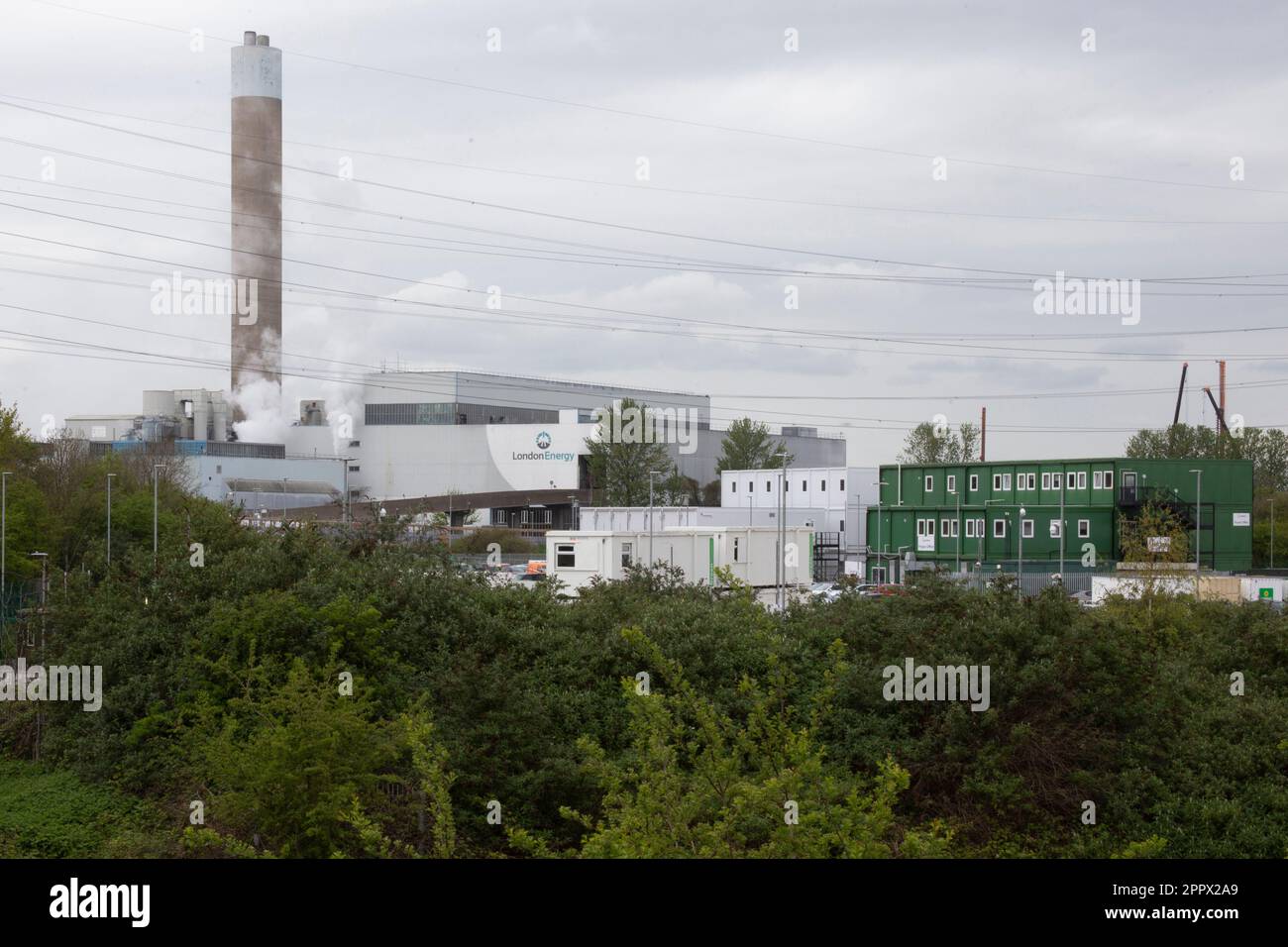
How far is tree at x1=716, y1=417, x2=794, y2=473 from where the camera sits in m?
108

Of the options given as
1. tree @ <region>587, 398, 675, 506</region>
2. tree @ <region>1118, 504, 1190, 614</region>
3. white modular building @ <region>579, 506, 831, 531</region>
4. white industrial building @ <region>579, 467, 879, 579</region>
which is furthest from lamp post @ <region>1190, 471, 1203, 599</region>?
tree @ <region>587, 398, 675, 506</region>

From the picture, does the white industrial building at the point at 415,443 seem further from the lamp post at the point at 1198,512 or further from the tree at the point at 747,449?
the lamp post at the point at 1198,512

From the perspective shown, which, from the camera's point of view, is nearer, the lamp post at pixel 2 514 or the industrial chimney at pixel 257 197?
the lamp post at pixel 2 514

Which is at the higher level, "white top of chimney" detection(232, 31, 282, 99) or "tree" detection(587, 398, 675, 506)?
"white top of chimney" detection(232, 31, 282, 99)

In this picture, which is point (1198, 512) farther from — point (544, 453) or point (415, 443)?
point (415, 443)

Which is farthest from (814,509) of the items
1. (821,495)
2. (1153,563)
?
(1153,563)

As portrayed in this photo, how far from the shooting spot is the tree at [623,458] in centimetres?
9550

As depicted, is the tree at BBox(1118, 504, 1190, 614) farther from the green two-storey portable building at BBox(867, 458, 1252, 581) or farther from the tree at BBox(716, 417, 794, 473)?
the tree at BBox(716, 417, 794, 473)

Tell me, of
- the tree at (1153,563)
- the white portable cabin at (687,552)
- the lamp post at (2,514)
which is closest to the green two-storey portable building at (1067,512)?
the white portable cabin at (687,552)

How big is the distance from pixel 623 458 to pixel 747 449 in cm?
1615

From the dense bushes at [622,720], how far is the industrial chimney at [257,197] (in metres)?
72.3

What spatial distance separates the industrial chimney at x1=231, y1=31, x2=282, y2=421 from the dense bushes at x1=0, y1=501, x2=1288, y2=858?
7230cm
